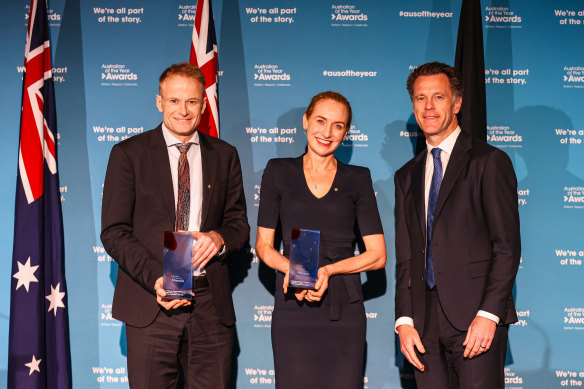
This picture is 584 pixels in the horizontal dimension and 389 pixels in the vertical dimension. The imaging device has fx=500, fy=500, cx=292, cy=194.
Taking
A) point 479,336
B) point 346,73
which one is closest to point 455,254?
point 479,336

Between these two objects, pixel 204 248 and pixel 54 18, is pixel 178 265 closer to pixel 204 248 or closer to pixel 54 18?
pixel 204 248

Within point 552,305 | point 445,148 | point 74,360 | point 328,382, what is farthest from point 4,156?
point 552,305

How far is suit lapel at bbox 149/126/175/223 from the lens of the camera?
238 cm

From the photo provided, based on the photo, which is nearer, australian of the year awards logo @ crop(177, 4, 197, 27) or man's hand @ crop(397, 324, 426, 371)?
man's hand @ crop(397, 324, 426, 371)

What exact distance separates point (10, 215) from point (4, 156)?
426 mm

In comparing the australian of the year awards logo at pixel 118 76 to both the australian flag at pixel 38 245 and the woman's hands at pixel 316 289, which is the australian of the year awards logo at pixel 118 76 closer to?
the australian flag at pixel 38 245

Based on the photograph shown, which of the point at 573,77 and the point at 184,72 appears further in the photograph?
the point at 573,77

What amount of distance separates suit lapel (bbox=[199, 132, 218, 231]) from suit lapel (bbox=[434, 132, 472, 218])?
3.54ft

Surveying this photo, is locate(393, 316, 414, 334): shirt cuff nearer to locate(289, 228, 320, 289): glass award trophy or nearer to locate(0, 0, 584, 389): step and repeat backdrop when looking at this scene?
locate(289, 228, 320, 289): glass award trophy

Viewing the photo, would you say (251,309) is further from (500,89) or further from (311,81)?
(500,89)

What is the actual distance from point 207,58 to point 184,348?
1.86 m

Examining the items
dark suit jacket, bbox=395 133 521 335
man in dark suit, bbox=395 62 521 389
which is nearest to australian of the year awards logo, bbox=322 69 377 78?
man in dark suit, bbox=395 62 521 389

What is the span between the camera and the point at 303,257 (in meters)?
2.25

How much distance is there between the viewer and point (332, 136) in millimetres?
2549
